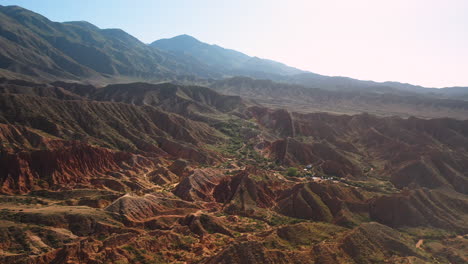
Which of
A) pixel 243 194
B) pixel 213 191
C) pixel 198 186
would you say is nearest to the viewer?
pixel 243 194

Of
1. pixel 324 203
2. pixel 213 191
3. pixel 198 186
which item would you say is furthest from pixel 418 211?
pixel 198 186

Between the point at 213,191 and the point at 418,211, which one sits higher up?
the point at 418,211

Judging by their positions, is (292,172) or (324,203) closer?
(324,203)

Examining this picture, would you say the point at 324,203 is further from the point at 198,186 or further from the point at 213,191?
the point at 198,186

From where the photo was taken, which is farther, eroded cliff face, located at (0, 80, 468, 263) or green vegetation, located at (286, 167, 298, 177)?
green vegetation, located at (286, 167, 298, 177)

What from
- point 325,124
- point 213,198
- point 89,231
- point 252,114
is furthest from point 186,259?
point 252,114

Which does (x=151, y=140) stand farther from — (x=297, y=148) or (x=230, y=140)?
(x=297, y=148)

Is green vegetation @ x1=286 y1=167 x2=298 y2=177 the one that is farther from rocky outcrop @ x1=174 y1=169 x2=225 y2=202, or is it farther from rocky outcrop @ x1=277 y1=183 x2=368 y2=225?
rocky outcrop @ x1=174 y1=169 x2=225 y2=202

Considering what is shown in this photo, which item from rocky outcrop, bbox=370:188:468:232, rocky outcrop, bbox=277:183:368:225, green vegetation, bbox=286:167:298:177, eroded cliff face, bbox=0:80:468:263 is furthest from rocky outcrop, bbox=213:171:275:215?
rocky outcrop, bbox=370:188:468:232

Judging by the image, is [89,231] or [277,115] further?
[277,115]
